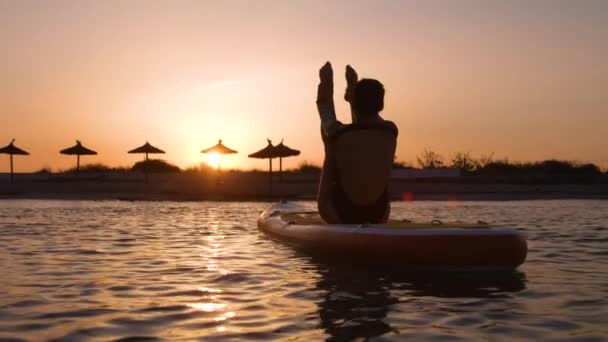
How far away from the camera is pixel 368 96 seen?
6668 millimetres

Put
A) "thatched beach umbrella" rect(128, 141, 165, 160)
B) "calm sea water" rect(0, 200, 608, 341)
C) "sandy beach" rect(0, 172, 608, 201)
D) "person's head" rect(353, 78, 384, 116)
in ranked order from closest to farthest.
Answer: "calm sea water" rect(0, 200, 608, 341) < "person's head" rect(353, 78, 384, 116) < "sandy beach" rect(0, 172, 608, 201) < "thatched beach umbrella" rect(128, 141, 165, 160)

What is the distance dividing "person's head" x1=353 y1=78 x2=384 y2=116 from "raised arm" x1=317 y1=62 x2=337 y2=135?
0.41 metres

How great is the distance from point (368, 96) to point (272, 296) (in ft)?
8.73

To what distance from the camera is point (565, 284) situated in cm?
543

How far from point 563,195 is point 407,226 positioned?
2367cm

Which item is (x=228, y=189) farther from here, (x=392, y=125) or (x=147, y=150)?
(x=392, y=125)

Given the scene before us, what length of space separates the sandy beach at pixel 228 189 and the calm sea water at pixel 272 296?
19.2 meters

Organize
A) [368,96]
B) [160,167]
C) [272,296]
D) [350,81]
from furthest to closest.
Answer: [160,167]
[350,81]
[368,96]
[272,296]

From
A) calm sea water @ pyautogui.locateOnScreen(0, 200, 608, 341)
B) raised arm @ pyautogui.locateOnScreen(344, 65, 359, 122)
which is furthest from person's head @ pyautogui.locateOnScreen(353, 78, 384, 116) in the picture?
calm sea water @ pyautogui.locateOnScreen(0, 200, 608, 341)

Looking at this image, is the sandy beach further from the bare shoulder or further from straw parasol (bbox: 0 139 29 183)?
the bare shoulder

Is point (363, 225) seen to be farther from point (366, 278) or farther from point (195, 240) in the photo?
point (195, 240)

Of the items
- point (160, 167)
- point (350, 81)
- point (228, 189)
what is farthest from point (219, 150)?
point (350, 81)

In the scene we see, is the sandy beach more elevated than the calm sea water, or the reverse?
the sandy beach

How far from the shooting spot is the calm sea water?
3766 millimetres
